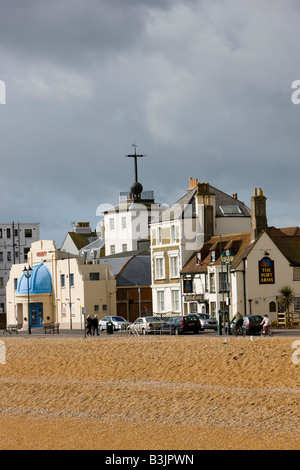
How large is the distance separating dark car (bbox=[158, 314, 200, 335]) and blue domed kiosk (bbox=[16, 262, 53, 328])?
32837 millimetres

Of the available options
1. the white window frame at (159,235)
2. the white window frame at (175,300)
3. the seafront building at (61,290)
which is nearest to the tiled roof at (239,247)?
the white window frame at (175,300)

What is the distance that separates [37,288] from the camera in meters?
92.9

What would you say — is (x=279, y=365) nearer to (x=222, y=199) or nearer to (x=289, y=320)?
(x=289, y=320)

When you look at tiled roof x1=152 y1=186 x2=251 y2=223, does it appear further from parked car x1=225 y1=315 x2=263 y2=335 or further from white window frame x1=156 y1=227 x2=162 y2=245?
parked car x1=225 y1=315 x2=263 y2=335

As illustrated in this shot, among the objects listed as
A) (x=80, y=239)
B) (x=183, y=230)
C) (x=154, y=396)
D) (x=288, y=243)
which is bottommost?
(x=154, y=396)

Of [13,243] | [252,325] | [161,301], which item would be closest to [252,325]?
[252,325]

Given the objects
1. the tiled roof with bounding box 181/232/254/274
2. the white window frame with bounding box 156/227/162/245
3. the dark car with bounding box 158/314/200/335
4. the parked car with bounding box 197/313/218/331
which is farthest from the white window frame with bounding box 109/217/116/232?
the dark car with bounding box 158/314/200/335

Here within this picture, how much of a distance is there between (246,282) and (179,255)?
1087 cm

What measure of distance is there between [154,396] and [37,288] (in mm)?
60314

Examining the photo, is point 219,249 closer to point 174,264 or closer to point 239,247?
point 239,247

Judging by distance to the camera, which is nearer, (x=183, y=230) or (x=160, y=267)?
(x=183, y=230)

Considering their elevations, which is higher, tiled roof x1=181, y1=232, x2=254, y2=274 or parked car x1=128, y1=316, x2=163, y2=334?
tiled roof x1=181, y1=232, x2=254, y2=274

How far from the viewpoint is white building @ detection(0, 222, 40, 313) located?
460ft

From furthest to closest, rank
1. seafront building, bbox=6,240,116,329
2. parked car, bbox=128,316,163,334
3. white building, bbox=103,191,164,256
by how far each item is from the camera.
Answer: white building, bbox=103,191,164,256
seafront building, bbox=6,240,116,329
parked car, bbox=128,316,163,334
